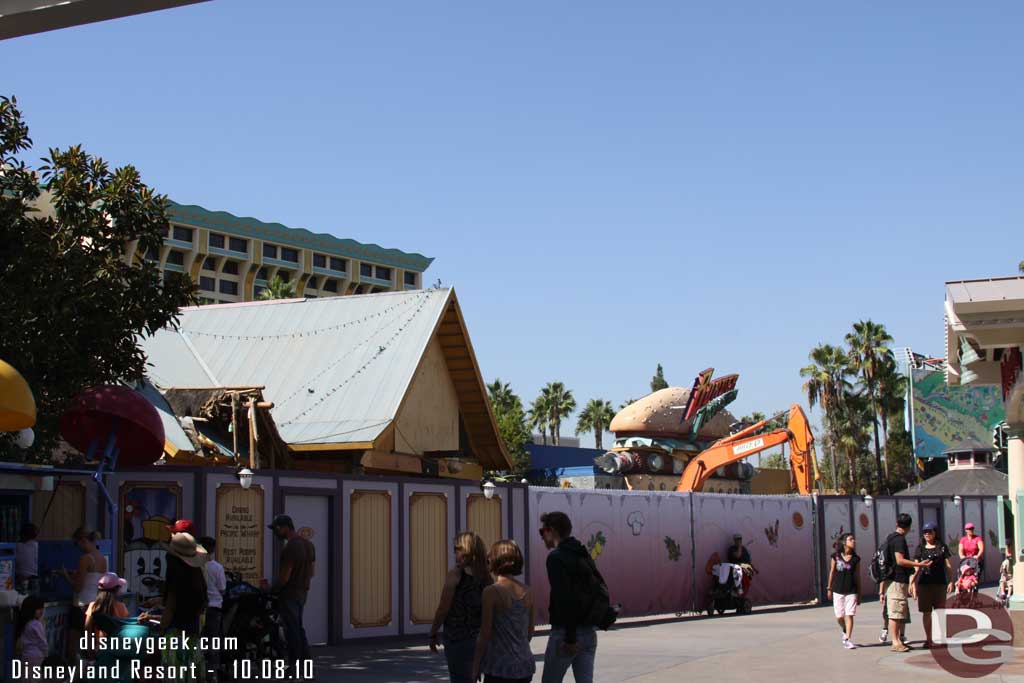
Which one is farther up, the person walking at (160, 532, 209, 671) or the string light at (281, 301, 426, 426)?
the string light at (281, 301, 426, 426)

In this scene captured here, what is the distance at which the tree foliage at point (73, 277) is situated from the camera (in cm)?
1555

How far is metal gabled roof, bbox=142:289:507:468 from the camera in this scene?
2520 cm

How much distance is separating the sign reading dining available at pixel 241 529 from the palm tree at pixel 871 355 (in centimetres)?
6053

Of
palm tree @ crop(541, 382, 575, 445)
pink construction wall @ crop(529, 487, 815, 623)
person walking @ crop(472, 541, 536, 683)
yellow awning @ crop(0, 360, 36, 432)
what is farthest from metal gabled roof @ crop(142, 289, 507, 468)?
palm tree @ crop(541, 382, 575, 445)

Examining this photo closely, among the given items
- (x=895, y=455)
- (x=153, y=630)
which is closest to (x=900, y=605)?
(x=153, y=630)

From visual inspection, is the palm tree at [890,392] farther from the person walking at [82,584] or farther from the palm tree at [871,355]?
the person walking at [82,584]

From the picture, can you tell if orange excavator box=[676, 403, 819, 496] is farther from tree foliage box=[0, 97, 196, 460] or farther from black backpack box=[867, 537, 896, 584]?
tree foliage box=[0, 97, 196, 460]

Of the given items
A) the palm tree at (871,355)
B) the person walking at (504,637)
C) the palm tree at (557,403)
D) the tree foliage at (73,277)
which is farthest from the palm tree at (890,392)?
the person walking at (504,637)

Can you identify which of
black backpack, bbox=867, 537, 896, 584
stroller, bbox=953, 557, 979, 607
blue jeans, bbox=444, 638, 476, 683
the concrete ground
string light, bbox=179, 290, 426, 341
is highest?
string light, bbox=179, 290, 426, 341

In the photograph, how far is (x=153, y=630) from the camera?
11.7 metres

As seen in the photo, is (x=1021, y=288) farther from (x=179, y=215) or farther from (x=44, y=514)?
(x=179, y=215)

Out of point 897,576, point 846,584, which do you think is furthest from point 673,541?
point 897,576

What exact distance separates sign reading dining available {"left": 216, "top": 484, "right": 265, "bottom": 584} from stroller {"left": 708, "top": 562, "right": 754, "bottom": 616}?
12.4 m

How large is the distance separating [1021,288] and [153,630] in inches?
485
